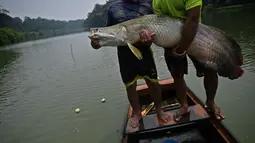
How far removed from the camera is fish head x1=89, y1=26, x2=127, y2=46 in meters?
3.08

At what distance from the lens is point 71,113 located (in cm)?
799

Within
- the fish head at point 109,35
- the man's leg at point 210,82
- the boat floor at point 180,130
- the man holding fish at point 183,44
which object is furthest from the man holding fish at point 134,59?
the man's leg at point 210,82

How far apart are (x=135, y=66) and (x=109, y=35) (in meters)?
0.71

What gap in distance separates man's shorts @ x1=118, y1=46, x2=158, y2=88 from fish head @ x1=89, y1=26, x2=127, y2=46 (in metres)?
0.41

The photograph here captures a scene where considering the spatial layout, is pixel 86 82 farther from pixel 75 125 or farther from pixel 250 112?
pixel 250 112

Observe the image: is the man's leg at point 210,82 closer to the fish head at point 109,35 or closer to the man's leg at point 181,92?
the man's leg at point 181,92

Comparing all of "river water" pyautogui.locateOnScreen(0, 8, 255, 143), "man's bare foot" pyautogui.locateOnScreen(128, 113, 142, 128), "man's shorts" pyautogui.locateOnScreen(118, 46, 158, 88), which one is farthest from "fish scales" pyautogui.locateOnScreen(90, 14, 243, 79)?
"river water" pyautogui.locateOnScreen(0, 8, 255, 143)

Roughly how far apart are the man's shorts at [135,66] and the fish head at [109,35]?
1.36 feet

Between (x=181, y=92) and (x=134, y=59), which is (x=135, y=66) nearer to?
(x=134, y=59)

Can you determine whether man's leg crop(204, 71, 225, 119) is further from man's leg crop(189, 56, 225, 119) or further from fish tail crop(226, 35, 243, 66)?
fish tail crop(226, 35, 243, 66)

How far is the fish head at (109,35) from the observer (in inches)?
121

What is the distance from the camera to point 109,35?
3.11m

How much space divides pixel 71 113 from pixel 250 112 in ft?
18.1

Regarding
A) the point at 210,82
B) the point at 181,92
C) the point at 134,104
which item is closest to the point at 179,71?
the point at 181,92
